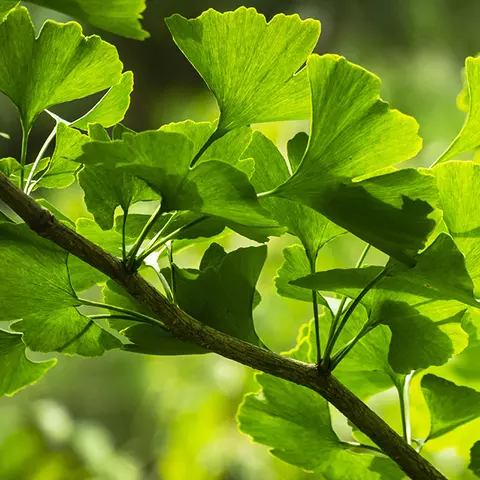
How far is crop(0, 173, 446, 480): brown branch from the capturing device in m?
0.13

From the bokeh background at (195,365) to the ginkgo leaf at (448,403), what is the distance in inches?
1.0

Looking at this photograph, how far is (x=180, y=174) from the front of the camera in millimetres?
129

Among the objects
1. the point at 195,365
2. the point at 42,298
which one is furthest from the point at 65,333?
the point at 195,365

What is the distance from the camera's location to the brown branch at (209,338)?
5.2 inches

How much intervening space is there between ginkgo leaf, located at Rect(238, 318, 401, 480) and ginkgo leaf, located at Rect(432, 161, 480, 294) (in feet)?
0.16

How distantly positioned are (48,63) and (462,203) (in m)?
0.09

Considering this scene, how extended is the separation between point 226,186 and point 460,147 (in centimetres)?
6

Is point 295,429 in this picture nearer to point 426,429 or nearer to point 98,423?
point 426,429

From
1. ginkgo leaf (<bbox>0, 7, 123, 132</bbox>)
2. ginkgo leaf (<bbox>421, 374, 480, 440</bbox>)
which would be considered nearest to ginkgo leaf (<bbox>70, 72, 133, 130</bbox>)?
ginkgo leaf (<bbox>0, 7, 123, 132</bbox>)

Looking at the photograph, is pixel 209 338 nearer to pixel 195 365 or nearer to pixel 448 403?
pixel 448 403

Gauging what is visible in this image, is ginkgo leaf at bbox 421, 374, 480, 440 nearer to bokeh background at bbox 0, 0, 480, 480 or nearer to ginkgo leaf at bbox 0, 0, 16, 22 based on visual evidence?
bokeh background at bbox 0, 0, 480, 480

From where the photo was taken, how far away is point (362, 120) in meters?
0.14

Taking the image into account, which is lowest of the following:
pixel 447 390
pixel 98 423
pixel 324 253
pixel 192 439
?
pixel 98 423

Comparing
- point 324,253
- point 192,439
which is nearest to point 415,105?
point 324,253
